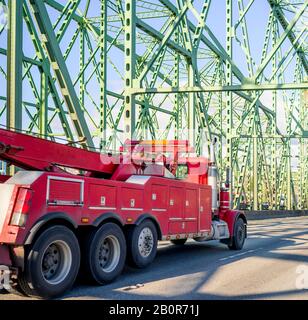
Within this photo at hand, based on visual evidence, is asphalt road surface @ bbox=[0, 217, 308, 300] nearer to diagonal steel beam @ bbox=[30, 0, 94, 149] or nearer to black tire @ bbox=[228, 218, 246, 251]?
black tire @ bbox=[228, 218, 246, 251]

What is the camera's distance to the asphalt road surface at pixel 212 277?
7844 millimetres

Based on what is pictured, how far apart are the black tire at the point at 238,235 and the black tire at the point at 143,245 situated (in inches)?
170

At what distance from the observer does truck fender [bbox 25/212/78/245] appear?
23.3 ft

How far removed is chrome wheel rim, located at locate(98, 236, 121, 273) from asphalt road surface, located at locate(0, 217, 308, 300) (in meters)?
0.30

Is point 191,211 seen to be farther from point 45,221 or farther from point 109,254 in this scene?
point 45,221

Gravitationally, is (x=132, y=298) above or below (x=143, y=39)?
below

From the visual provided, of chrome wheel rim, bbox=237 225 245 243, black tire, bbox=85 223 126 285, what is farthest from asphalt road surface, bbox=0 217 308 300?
chrome wheel rim, bbox=237 225 245 243

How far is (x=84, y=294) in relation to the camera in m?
7.75

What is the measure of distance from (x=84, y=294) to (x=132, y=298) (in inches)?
30.5

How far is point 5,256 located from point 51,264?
786mm

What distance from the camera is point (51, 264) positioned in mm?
7605
